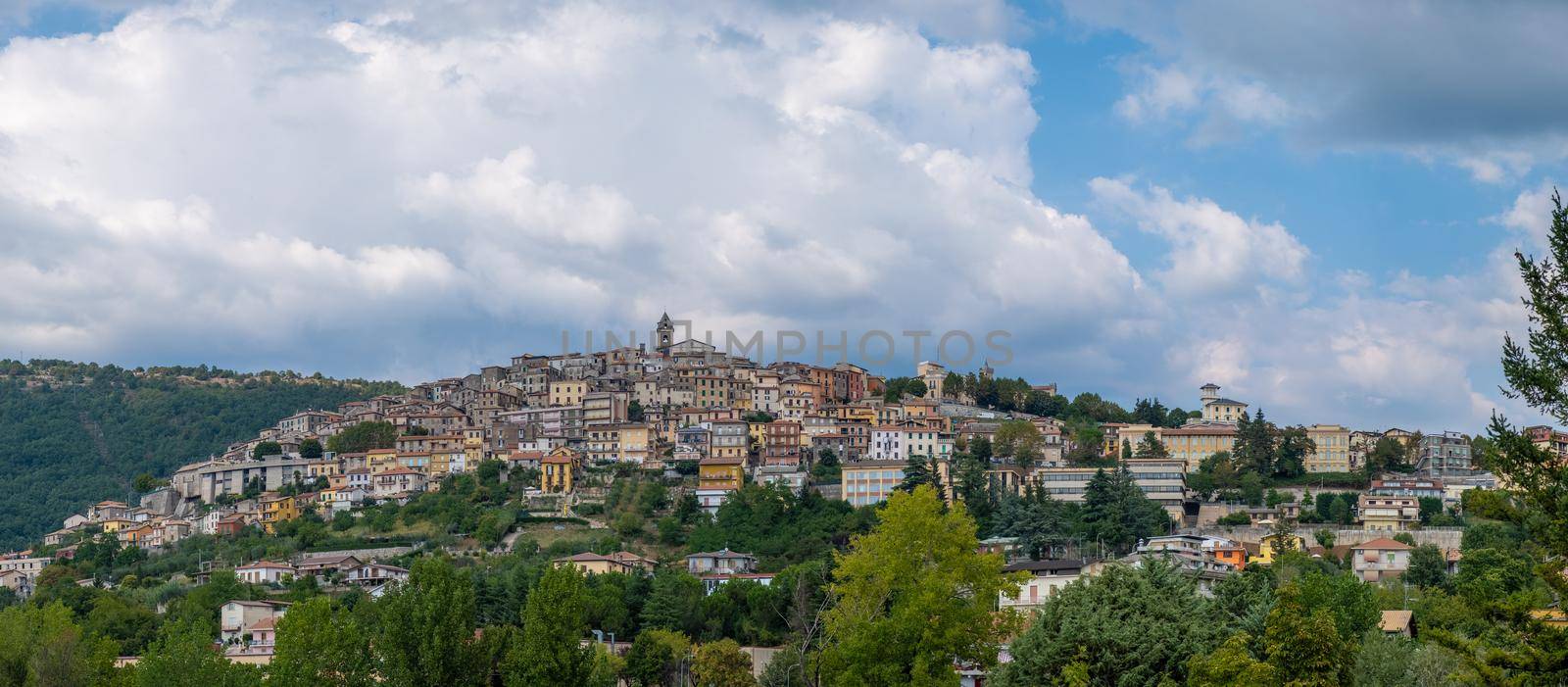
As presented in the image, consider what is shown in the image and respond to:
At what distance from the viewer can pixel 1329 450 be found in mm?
84938

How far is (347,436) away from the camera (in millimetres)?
95750

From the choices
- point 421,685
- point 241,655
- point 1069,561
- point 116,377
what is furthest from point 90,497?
point 421,685

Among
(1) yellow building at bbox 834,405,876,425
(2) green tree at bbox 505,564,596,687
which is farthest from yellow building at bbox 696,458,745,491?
(2) green tree at bbox 505,564,596,687

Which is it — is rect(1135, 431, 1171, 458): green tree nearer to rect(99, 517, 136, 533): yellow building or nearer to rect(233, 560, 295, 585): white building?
rect(233, 560, 295, 585): white building

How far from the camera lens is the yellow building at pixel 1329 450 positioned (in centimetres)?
8431

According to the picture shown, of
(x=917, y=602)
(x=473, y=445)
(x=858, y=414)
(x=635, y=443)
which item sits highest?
(x=858, y=414)

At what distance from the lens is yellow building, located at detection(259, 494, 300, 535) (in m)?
84.8

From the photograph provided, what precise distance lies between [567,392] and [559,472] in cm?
1815

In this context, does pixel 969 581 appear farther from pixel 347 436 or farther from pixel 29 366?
pixel 29 366

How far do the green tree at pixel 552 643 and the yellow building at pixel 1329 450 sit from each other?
58688 millimetres

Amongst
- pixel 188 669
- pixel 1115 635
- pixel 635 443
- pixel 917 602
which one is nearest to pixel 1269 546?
pixel 635 443

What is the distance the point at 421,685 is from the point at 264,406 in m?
97.2

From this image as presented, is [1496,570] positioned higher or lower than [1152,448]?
lower

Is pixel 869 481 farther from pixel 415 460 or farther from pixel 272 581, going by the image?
pixel 272 581
